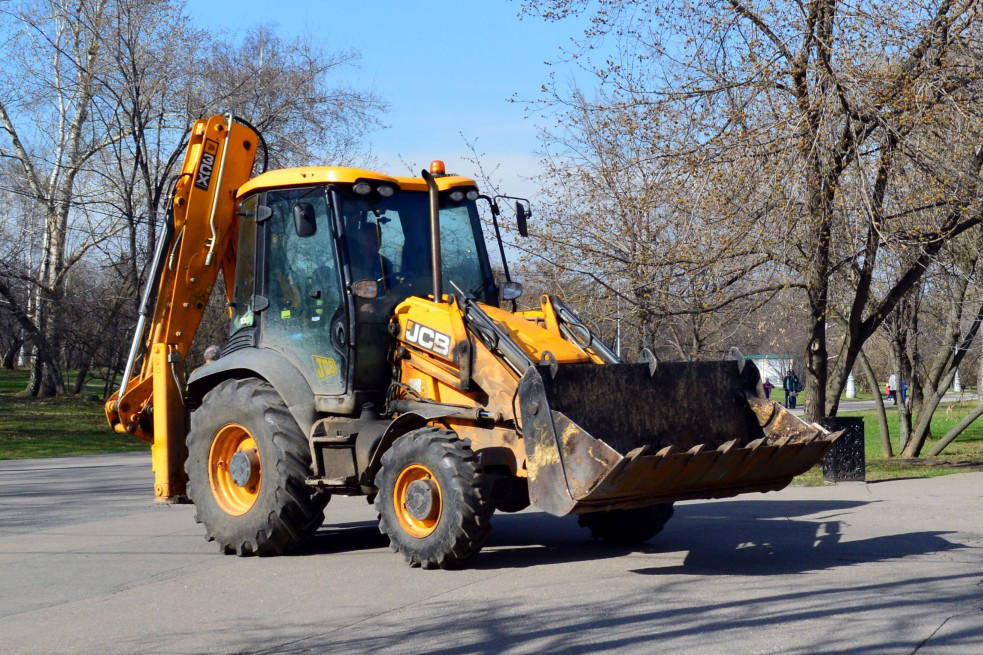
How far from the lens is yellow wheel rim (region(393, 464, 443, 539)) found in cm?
848

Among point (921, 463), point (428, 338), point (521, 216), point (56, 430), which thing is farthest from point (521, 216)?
point (56, 430)

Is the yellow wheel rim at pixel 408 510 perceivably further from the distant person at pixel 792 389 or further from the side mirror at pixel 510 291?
the distant person at pixel 792 389

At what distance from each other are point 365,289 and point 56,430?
2161 cm

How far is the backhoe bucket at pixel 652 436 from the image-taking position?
25.8 feet

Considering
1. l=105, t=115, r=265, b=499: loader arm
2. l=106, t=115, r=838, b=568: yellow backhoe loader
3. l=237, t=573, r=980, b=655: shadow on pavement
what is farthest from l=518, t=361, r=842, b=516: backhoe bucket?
l=105, t=115, r=265, b=499: loader arm

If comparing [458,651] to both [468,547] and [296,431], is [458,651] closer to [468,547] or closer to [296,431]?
[468,547]

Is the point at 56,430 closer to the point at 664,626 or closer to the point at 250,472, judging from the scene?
the point at 250,472

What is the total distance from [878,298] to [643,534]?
14.6m

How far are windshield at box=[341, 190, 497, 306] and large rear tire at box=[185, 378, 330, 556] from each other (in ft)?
4.60

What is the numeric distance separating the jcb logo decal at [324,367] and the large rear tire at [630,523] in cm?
247

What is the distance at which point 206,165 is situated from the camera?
1069 centimetres

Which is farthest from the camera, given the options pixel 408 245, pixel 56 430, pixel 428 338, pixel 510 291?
pixel 56 430

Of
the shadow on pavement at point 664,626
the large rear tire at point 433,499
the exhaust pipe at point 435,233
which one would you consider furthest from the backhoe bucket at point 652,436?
the exhaust pipe at point 435,233

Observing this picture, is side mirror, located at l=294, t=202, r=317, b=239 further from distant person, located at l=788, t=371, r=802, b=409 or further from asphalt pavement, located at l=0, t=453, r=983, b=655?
distant person, located at l=788, t=371, r=802, b=409
